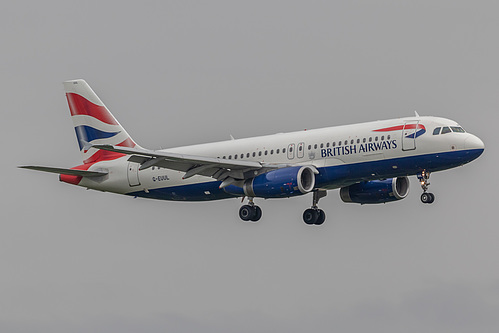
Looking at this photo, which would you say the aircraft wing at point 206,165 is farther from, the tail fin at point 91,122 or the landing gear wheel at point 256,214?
the tail fin at point 91,122

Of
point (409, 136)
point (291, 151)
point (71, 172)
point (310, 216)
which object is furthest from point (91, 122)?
point (409, 136)

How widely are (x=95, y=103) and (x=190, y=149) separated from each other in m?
7.58

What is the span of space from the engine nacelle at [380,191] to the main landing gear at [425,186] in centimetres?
578

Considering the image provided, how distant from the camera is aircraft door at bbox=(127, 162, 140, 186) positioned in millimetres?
67375

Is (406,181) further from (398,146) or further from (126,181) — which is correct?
(126,181)

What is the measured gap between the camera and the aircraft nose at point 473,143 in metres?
58.8

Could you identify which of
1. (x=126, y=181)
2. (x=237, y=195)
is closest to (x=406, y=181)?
(x=237, y=195)

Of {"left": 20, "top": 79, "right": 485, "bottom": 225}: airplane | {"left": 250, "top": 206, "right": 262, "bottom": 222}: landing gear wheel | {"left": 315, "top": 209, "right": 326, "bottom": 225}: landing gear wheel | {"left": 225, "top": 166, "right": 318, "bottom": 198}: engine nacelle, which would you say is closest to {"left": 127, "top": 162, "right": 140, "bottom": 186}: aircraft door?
{"left": 20, "top": 79, "right": 485, "bottom": 225}: airplane

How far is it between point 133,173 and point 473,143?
20.3 m

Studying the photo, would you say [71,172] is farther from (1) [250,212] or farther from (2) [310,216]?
(2) [310,216]

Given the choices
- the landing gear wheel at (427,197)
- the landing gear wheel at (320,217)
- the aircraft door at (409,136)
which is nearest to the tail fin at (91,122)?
the landing gear wheel at (320,217)

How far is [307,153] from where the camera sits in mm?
61812

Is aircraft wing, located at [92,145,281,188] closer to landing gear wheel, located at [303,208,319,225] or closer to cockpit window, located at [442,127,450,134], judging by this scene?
landing gear wheel, located at [303,208,319,225]

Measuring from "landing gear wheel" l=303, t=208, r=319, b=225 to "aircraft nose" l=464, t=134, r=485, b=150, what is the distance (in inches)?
461
